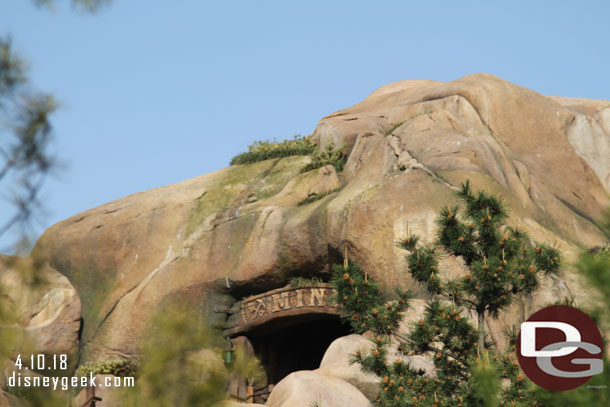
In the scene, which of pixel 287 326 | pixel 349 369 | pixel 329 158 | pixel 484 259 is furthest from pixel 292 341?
pixel 484 259

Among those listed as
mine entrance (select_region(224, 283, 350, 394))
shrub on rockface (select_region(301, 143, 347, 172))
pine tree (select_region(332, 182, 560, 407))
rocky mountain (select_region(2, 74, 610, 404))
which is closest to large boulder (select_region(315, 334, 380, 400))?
mine entrance (select_region(224, 283, 350, 394))

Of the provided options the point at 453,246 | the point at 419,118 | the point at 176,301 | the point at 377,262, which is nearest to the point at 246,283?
the point at 176,301

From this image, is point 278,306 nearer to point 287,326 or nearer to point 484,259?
point 287,326

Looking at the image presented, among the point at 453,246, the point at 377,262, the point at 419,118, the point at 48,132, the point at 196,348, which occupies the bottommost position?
the point at 196,348

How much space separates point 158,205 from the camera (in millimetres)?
22188

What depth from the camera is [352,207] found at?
677 inches

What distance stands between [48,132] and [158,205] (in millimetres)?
18561

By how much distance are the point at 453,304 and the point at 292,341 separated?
11649 mm

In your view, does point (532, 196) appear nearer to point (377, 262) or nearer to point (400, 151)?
point (400, 151)

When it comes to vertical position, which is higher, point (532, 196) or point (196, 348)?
point (532, 196)

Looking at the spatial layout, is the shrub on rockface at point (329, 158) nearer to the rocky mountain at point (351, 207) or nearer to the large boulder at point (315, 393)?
the rocky mountain at point (351, 207)

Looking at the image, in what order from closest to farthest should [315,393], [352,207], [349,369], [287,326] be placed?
[315,393]
[349,369]
[352,207]
[287,326]

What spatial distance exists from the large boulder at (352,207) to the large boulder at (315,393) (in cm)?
289

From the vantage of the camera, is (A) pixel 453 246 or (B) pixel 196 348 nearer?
(B) pixel 196 348
